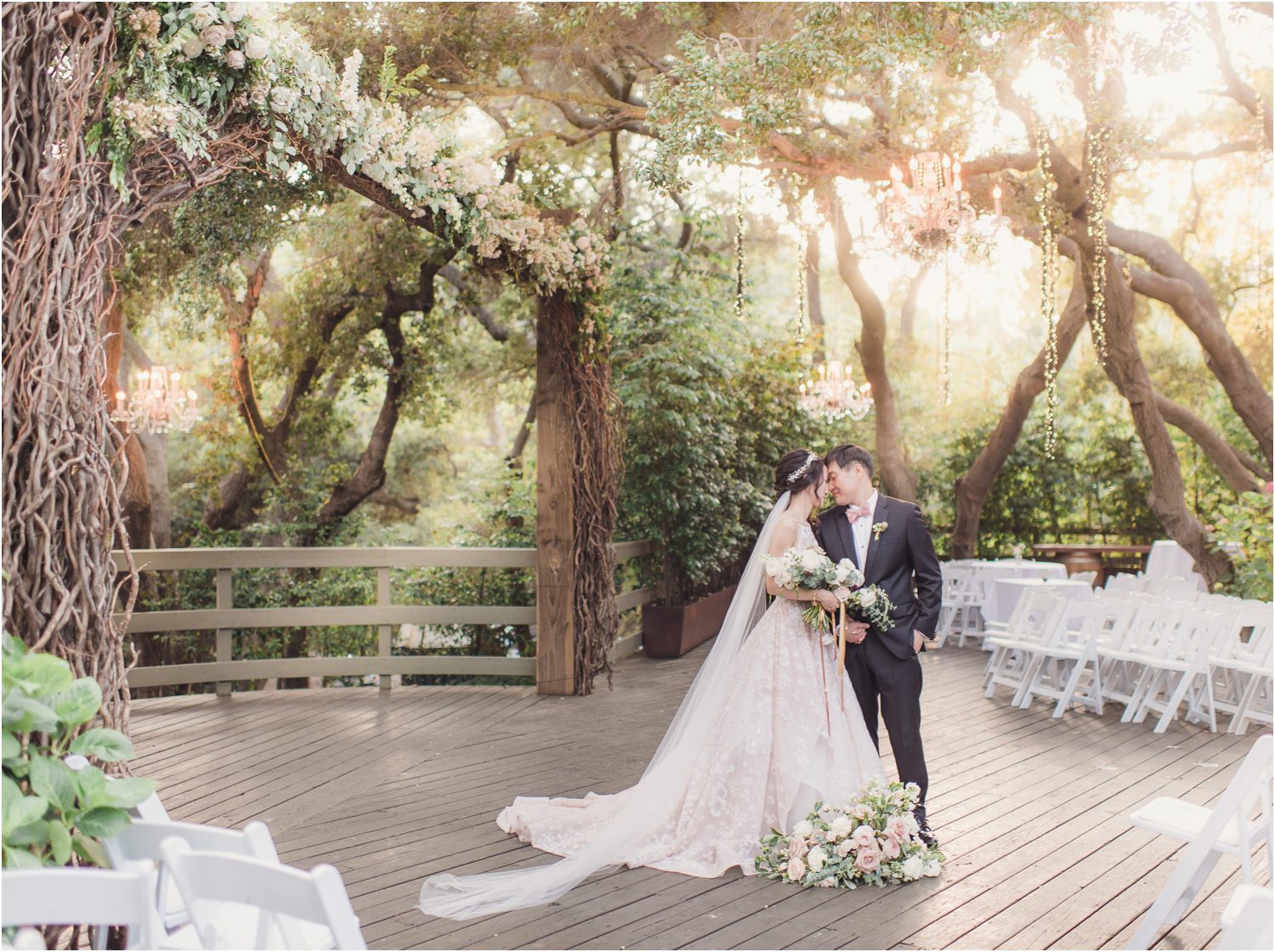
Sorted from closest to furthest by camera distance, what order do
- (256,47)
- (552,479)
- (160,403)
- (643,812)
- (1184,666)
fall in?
(256,47) < (643,812) < (1184,666) < (552,479) < (160,403)

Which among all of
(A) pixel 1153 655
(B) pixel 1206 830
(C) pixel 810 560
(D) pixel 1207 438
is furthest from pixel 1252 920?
(D) pixel 1207 438

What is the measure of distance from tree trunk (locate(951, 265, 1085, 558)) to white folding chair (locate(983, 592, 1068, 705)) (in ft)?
13.9

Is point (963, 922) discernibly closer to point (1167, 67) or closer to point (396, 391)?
point (1167, 67)

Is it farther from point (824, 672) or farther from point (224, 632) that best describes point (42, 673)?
point (224, 632)

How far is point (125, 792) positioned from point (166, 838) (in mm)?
243

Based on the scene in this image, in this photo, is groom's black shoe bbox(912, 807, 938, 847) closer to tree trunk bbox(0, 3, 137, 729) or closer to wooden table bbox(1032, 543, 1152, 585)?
tree trunk bbox(0, 3, 137, 729)

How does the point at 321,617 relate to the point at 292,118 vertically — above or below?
below

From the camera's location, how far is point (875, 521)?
459 centimetres

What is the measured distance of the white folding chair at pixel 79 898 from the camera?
1838 millimetres

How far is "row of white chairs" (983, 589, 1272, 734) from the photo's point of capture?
663 centimetres

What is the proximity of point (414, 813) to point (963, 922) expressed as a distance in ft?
8.15

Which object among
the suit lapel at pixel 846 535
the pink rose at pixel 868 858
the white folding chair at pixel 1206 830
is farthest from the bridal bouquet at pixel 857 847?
the suit lapel at pixel 846 535

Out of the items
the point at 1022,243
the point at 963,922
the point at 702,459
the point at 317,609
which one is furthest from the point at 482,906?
the point at 1022,243

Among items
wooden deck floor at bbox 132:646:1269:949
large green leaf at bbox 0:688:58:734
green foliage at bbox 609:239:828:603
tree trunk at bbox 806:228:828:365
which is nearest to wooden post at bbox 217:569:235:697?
wooden deck floor at bbox 132:646:1269:949
